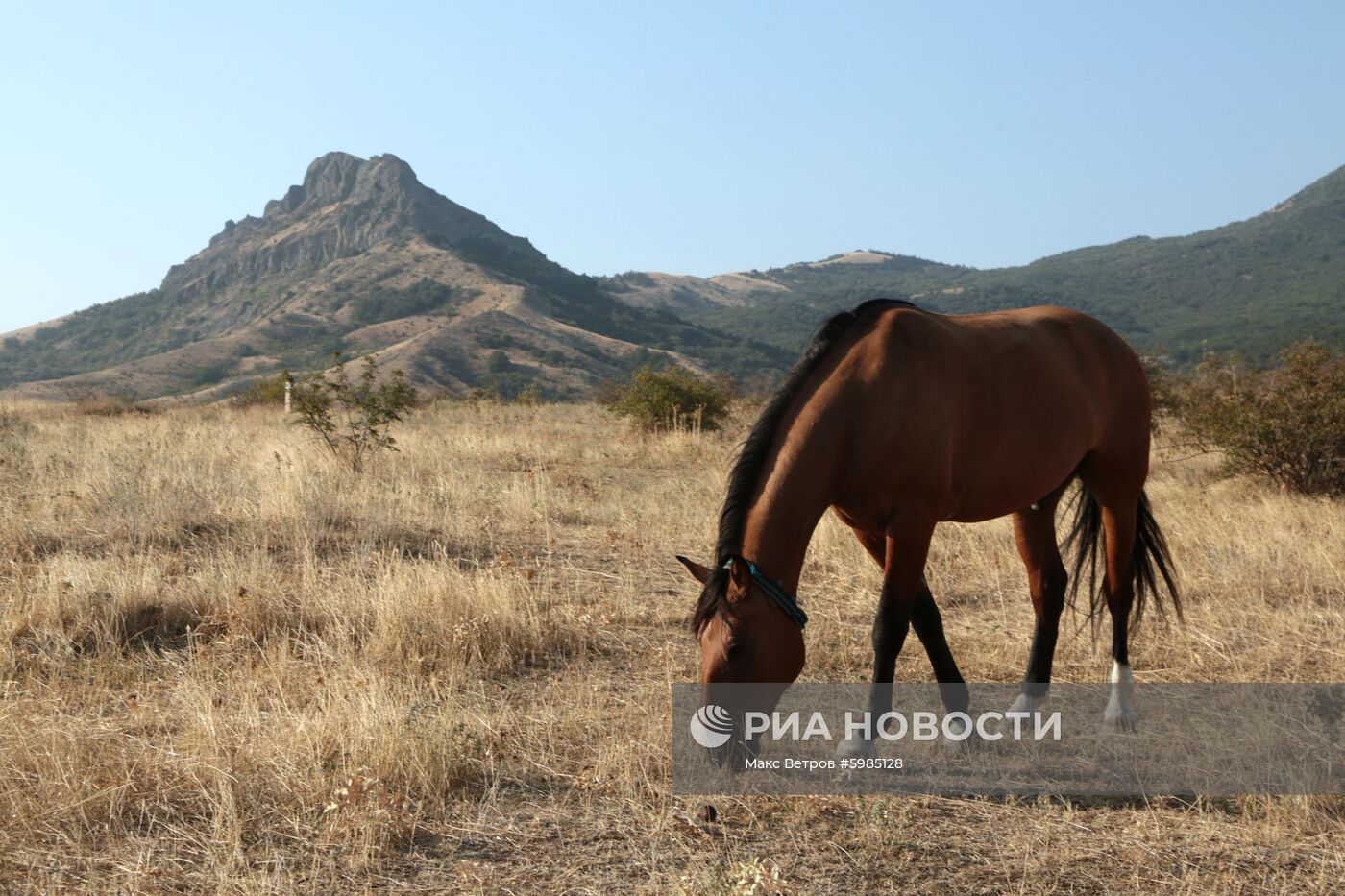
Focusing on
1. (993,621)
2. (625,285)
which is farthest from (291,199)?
(993,621)

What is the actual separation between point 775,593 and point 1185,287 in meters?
116

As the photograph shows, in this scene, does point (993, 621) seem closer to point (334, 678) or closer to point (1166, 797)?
point (1166, 797)

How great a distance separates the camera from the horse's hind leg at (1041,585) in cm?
465

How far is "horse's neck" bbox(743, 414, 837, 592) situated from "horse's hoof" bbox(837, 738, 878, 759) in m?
0.75

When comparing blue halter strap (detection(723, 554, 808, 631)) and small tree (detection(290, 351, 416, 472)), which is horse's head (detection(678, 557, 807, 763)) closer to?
blue halter strap (detection(723, 554, 808, 631))

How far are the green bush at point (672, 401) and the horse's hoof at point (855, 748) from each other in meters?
10.7

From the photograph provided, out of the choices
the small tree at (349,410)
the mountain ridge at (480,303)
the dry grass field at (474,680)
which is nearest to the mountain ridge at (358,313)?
the mountain ridge at (480,303)

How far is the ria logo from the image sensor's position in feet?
10.6

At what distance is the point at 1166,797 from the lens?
3.54m

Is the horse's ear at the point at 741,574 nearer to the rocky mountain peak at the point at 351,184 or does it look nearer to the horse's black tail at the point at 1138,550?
the horse's black tail at the point at 1138,550

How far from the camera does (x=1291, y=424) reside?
9.03 metres

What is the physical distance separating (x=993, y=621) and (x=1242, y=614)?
1361 mm

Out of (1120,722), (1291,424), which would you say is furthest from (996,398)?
(1291,424)

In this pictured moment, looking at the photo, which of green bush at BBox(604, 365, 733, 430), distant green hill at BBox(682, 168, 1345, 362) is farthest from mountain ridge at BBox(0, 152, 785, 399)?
green bush at BBox(604, 365, 733, 430)
